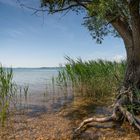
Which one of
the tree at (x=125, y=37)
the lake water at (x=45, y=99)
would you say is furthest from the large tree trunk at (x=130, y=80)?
the lake water at (x=45, y=99)

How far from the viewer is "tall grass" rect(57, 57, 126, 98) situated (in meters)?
11.5

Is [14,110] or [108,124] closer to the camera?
[108,124]

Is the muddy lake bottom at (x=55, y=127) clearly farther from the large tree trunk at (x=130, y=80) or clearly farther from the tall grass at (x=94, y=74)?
the tall grass at (x=94, y=74)

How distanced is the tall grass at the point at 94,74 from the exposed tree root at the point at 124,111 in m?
4.06

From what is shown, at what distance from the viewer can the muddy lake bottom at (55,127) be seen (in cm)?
587

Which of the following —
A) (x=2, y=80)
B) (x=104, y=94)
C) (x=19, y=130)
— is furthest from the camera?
(x=104, y=94)

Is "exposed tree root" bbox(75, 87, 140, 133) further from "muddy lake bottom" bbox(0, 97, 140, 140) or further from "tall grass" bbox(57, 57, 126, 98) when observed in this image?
"tall grass" bbox(57, 57, 126, 98)

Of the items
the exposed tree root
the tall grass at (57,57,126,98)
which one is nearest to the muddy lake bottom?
the exposed tree root

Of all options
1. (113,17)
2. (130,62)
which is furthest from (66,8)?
(130,62)

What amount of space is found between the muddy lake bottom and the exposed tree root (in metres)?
0.20

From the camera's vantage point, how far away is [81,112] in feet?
28.1

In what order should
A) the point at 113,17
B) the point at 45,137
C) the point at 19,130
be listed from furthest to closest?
the point at 113,17 < the point at 19,130 < the point at 45,137

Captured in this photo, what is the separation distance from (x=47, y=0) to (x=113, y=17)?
96.0 inches

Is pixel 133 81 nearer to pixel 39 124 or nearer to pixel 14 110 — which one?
pixel 39 124
